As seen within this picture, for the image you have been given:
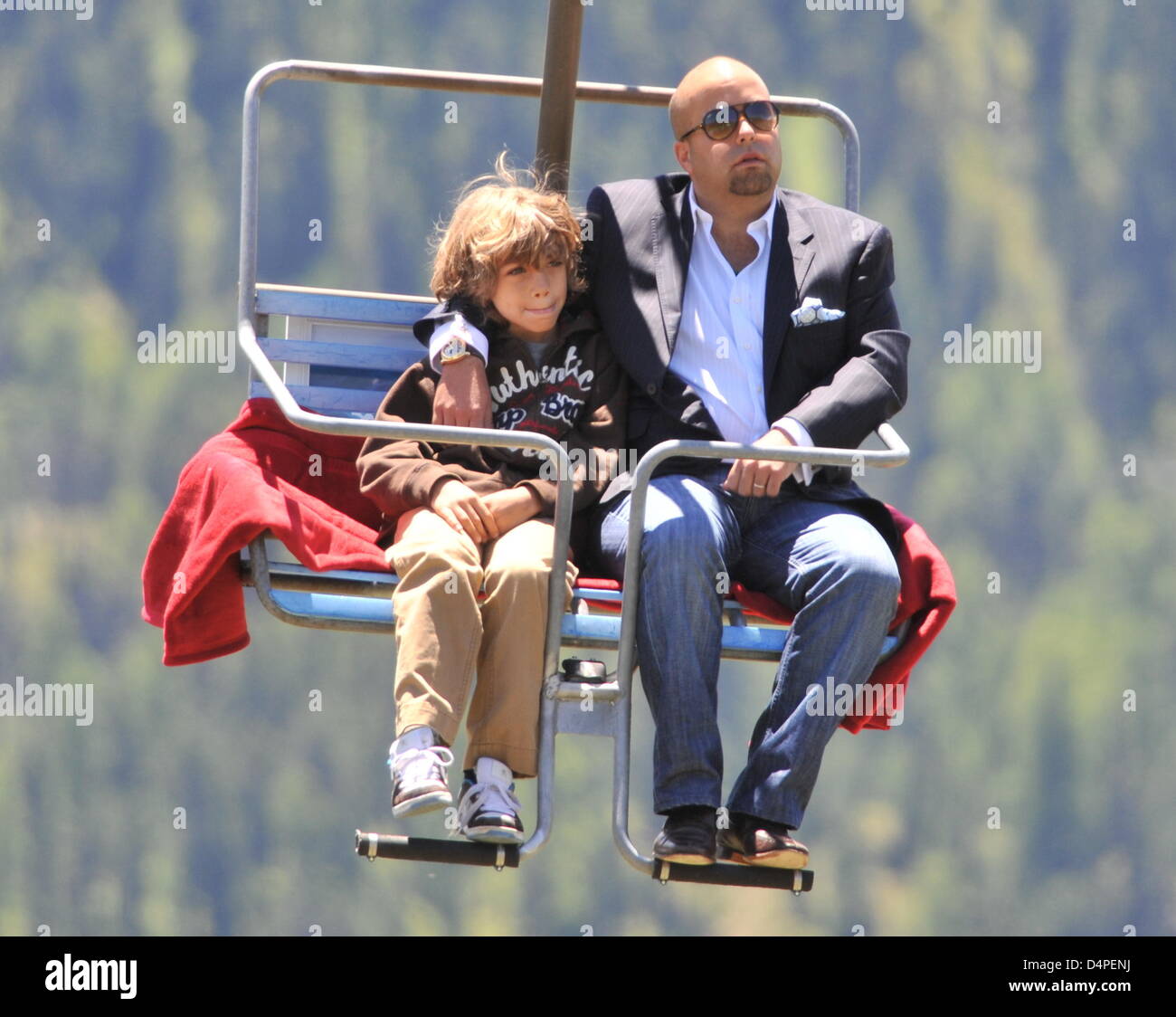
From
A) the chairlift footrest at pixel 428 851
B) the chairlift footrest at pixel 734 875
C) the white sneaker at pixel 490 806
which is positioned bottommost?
the chairlift footrest at pixel 734 875

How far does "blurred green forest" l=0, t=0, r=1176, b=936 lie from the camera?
395 inches

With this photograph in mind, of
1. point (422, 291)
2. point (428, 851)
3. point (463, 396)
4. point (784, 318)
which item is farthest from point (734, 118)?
point (422, 291)

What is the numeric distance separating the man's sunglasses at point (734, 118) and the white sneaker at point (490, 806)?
4.33 feet

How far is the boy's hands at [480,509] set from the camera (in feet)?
14.6

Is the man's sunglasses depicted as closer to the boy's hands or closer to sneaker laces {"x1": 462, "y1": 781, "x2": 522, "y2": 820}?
the boy's hands

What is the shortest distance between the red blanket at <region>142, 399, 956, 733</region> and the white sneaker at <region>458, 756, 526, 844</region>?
0.48 meters

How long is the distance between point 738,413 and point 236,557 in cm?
100

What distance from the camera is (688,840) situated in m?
4.26

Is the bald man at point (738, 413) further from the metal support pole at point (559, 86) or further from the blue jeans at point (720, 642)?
the metal support pole at point (559, 86)

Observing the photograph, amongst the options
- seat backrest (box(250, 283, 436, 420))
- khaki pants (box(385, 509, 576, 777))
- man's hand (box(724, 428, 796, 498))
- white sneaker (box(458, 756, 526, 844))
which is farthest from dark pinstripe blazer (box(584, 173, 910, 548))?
white sneaker (box(458, 756, 526, 844))

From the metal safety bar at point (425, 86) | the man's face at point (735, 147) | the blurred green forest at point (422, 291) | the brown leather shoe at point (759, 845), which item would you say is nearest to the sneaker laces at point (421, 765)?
the brown leather shoe at point (759, 845)

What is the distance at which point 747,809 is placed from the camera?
4.32 metres

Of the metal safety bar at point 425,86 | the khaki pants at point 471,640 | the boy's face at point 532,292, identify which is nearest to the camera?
the khaki pants at point 471,640
